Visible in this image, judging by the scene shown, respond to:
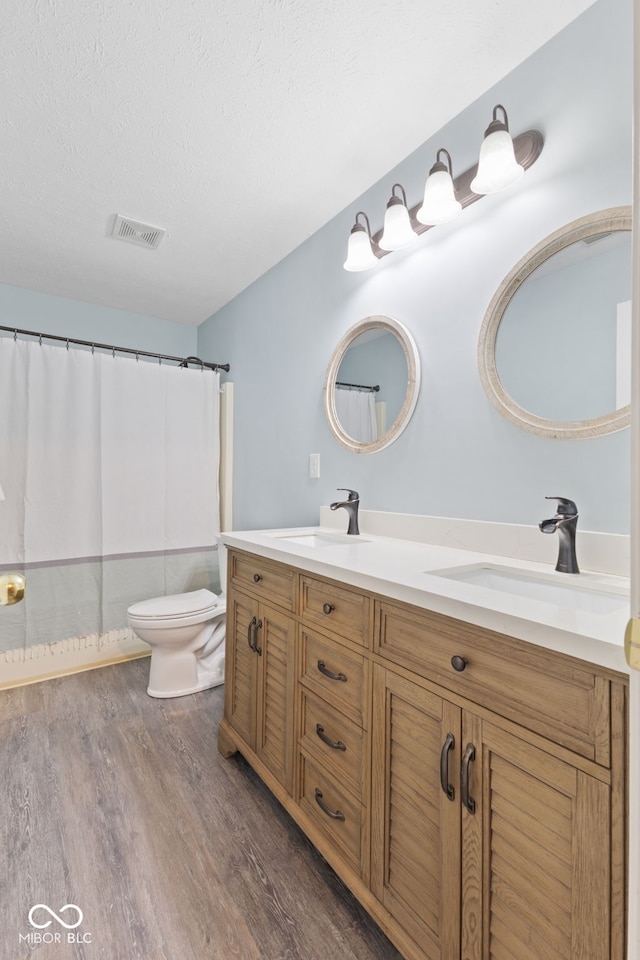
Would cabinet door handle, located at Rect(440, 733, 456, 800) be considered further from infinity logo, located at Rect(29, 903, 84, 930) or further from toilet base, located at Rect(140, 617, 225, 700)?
toilet base, located at Rect(140, 617, 225, 700)

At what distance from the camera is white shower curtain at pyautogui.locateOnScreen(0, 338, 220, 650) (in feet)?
8.13

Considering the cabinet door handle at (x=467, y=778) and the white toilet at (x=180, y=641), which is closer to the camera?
the cabinet door handle at (x=467, y=778)

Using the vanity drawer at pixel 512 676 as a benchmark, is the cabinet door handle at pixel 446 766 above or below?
below

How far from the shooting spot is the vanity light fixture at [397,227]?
1578mm

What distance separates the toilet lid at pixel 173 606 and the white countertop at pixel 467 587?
0.72 meters

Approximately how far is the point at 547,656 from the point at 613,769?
0.52ft

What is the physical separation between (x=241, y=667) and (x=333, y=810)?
2.06 feet

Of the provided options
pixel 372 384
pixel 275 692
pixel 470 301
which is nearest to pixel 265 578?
pixel 275 692

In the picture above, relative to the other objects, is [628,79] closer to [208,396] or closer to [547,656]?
[547,656]

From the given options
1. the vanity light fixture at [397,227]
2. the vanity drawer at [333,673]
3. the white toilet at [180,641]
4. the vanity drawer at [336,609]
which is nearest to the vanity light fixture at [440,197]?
A: the vanity light fixture at [397,227]

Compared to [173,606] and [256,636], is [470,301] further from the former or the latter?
[173,606]

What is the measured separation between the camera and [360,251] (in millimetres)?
1759

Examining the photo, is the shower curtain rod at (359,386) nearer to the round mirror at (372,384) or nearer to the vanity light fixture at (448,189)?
the round mirror at (372,384)

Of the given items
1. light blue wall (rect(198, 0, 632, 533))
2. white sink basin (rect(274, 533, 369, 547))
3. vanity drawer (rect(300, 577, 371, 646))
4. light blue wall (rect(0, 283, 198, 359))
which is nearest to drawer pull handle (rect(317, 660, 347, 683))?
vanity drawer (rect(300, 577, 371, 646))
